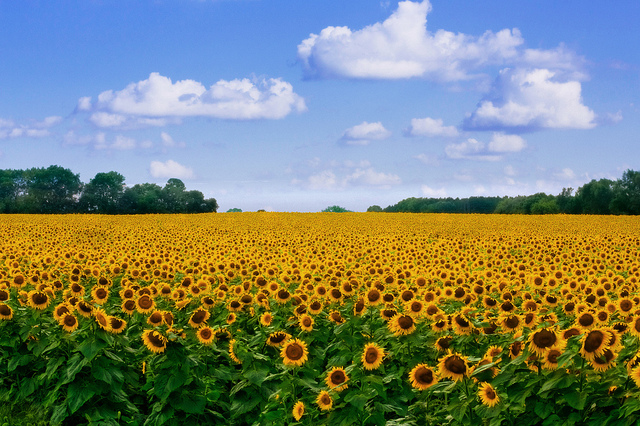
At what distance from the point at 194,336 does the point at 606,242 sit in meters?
23.6

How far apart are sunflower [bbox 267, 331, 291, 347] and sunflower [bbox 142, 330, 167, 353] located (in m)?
1.57

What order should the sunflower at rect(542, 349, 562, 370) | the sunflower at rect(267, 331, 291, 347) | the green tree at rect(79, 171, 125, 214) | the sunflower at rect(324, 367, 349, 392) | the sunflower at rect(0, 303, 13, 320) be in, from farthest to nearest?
the green tree at rect(79, 171, 125, 214), the sunflower at rect(0, 303, 13, 320), the sunflower at rect(267, 331, 291, 347), the sunflower at rect(324, 367, 349, 392), the sunflower at rect(542, 349, 562, 370)

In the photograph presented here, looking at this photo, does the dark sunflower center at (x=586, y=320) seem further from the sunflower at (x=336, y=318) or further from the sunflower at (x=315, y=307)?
the sunflower at (x=315, y=307)

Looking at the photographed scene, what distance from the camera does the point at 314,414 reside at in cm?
714

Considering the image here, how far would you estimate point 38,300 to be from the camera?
9.54 meters

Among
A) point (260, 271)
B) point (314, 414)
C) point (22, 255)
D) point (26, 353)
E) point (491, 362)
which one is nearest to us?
point (491, 362)

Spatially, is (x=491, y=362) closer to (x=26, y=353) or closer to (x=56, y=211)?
(x=26, y=353)

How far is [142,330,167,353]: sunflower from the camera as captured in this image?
7.73 metres

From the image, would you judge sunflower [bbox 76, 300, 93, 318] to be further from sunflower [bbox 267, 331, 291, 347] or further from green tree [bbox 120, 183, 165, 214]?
green tree [bbox 120, 183, 165, 214]

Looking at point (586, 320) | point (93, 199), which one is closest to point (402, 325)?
point (586, 320)

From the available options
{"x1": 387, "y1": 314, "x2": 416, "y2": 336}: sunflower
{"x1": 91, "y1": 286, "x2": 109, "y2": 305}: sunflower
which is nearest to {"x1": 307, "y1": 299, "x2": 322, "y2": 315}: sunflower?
{"x1": 387, "y1": 314, "x2": 416, "y2": 336}: sunflower

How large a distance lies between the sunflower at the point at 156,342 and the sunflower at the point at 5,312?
305 cm

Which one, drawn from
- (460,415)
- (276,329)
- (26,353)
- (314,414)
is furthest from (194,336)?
(460,415)

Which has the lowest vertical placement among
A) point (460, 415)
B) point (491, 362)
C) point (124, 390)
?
point (124, 390)
